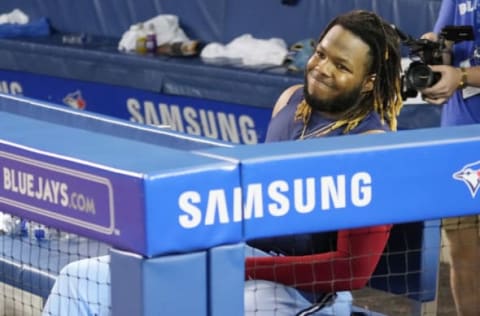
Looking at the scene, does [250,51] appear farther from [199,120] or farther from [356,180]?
[356,180]

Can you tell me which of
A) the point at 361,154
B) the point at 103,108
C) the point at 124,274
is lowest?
the point at 103,108

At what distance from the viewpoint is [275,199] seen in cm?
220

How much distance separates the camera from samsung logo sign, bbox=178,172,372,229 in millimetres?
2119

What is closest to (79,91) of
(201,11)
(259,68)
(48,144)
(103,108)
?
(103,108)

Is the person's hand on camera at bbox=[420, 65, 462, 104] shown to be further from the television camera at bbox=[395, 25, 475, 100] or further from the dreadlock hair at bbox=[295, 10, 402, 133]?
the dreadlock hair at bbox=[295, 10, 402, 133]

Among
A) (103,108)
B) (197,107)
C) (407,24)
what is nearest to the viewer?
(407,24)

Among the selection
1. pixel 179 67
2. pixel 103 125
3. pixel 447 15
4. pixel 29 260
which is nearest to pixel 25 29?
pixel 179 67

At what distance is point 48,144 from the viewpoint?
2.30m

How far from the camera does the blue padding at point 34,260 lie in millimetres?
4027

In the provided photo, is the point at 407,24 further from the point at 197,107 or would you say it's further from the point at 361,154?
the point at 361,154

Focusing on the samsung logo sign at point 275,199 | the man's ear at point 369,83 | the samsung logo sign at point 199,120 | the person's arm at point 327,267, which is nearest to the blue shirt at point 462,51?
the man's ear at point 369,83

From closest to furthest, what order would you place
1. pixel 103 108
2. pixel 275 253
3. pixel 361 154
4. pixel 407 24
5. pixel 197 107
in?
pixel 361 154, pixel 275 253, pixel 407 24, pixel 197 107, pixel 103 108

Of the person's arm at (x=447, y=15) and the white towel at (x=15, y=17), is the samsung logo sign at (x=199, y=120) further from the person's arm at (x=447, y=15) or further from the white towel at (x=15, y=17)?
the person's arm at (x=447, y=15)

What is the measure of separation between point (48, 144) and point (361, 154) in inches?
22.0
